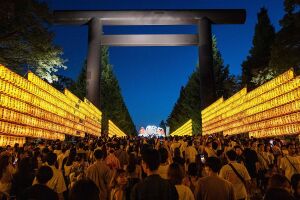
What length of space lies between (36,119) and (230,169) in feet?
39.6

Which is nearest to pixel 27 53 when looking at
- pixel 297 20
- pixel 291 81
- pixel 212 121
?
pixel 291 81

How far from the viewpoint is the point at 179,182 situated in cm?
439

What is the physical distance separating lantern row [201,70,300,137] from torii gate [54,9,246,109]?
6144 millimetres

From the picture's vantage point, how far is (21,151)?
435 inches

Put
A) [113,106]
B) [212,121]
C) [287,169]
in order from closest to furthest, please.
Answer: [287,169], [212,121], [113,106]

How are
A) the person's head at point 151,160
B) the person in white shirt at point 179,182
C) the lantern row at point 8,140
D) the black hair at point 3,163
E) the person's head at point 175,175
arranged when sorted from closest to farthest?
the person's head at point 151,160, the person in white shirt at point 179,182, the person's head at point 175,175, the black hair at point 3,163, the lantern row at point 8,140

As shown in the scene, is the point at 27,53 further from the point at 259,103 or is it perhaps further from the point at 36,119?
the point at 259,103

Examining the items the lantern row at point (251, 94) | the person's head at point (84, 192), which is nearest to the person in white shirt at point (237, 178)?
the person's head at point (84, 192)

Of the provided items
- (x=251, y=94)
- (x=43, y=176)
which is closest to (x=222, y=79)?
(x=251, y=94)

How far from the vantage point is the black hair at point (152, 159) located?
3816 mm

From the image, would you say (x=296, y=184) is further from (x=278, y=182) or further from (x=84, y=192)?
(x=84, y=192)

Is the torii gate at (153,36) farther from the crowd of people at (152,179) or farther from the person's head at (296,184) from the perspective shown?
the person's head at (296,184)

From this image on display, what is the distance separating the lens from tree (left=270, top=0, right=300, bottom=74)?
1786cm

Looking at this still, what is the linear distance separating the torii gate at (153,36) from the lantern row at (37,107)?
7265 millimetres
